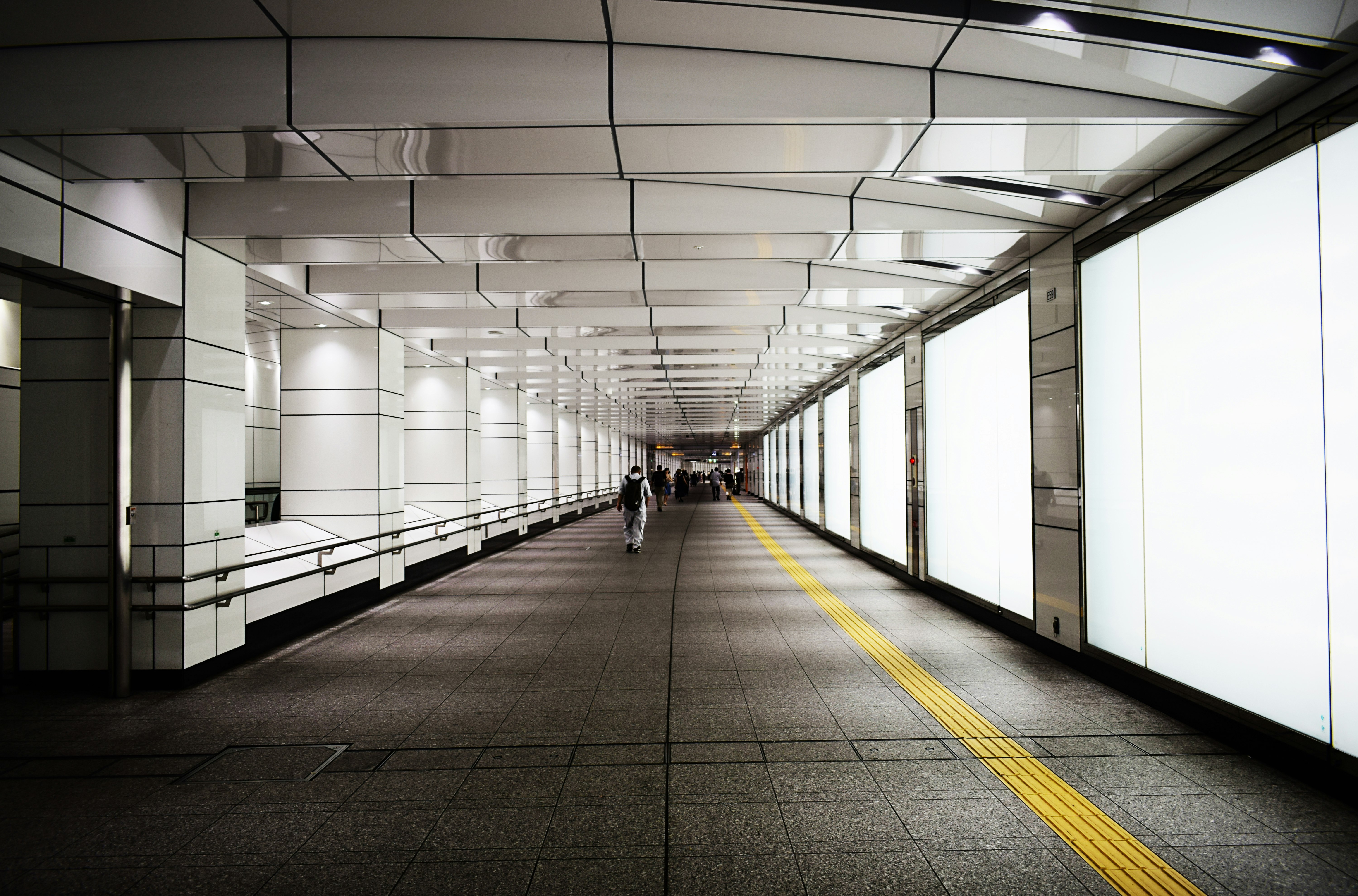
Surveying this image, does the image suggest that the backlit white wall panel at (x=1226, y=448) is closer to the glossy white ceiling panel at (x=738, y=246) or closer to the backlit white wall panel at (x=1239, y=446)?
the backlit white wall panel at (x=1239, y=446)

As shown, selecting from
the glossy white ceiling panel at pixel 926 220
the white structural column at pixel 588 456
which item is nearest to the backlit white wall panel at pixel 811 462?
the white structural column at pixel 588 456

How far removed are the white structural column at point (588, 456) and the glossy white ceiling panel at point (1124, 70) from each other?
22846 millimetres

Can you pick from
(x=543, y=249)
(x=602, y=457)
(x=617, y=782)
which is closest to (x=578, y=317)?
(x=543, y=249)

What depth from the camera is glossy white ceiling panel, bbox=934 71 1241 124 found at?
372cm

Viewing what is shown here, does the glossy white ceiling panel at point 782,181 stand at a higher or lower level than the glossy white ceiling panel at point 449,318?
higher

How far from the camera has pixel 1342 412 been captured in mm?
3207

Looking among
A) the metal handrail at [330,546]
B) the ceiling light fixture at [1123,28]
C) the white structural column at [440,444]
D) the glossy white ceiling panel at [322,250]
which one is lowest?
the metal handrail at [330,546]

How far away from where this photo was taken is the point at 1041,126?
3871 mm

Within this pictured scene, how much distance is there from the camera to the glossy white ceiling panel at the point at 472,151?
3.95 meters

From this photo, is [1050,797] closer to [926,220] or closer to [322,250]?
[926,220]

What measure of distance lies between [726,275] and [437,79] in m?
3.96

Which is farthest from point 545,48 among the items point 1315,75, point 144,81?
point 1315,75

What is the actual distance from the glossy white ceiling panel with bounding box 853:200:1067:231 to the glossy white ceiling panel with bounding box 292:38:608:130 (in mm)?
2682

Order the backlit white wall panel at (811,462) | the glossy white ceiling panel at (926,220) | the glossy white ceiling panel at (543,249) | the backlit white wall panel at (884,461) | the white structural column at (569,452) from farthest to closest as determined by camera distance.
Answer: the white structural column at (569,452) < the backlit white wall panel at (811,462) < the backlit white wall panel at (884,461) < the glossy white ceiling panel at (543,249) < the glossy white ceiling panel at (926,220)
